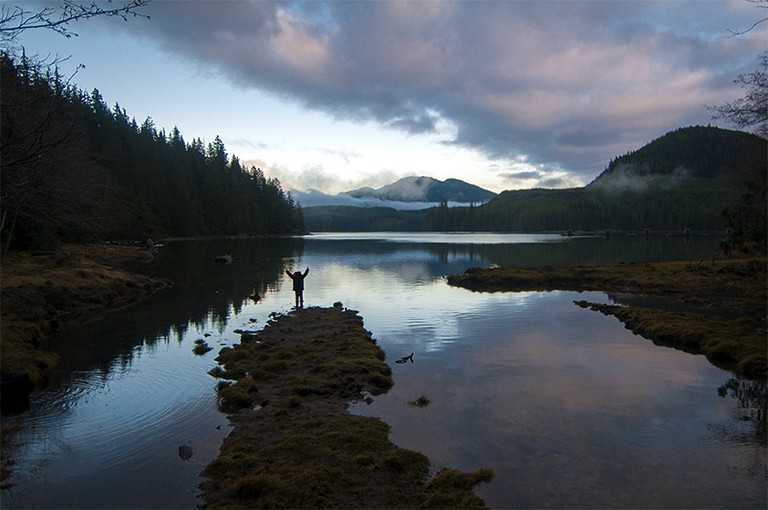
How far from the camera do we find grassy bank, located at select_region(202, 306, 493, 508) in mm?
9438

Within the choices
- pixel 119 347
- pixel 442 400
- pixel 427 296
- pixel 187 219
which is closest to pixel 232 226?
pixel 187 219

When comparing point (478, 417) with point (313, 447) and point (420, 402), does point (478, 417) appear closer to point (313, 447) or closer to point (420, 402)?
point (420, 402)

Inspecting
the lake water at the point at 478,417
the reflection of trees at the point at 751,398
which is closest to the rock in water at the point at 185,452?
the lake water at the point at 478,417

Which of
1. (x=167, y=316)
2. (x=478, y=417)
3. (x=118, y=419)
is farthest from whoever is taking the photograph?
(x=167, y=316)

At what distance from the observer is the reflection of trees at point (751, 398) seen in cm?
1399

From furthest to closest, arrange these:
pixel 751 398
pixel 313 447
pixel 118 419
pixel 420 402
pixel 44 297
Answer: pixel 44 297 → pixel 751 398 → pixel 420 402 → pixel 118 419 → pixel 313 447

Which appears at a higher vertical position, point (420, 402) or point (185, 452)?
point (185, 452)

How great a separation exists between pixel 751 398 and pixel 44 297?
38.1 meters

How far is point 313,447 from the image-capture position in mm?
11484

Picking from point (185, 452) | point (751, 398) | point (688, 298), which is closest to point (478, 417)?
point (185, 452)

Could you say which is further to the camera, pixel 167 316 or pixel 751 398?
pixel 167 316

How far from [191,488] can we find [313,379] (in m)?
7.34

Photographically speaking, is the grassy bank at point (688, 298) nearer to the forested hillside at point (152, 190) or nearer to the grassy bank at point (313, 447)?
the grassy bank at point (313, 447)

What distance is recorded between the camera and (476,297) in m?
40.9
